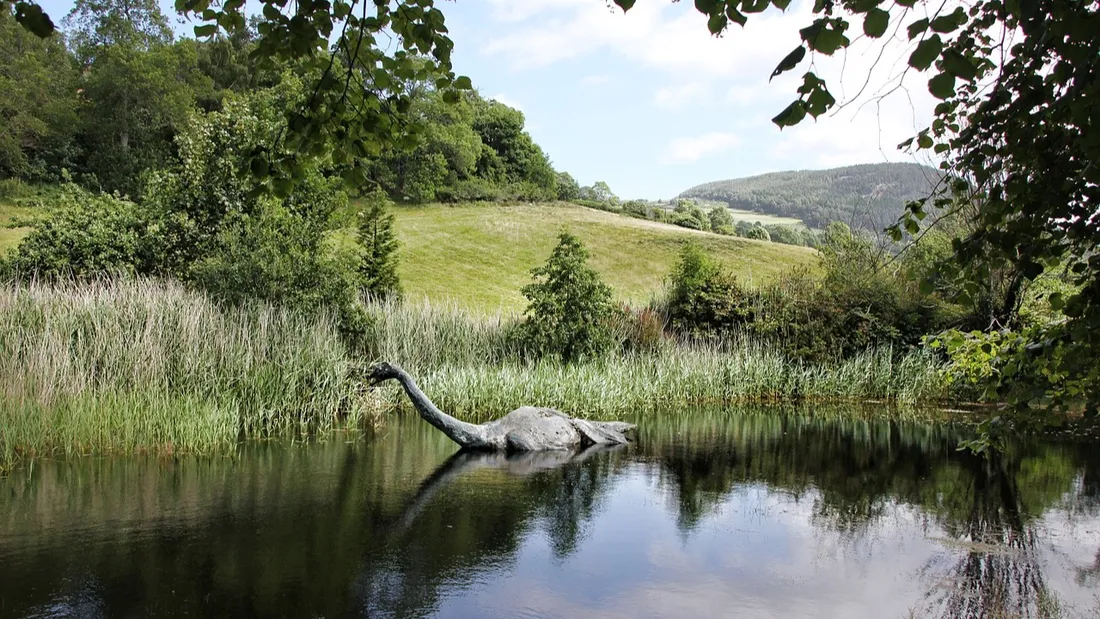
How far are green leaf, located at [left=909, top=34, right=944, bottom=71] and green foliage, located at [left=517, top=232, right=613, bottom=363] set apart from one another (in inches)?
550

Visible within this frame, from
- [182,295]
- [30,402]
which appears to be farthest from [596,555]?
[182,295]

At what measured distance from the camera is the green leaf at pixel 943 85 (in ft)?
6.95

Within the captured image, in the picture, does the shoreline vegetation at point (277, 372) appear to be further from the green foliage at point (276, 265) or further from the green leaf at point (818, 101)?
the green leaf at point (818, 101)

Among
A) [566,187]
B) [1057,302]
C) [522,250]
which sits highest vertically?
[566,187]

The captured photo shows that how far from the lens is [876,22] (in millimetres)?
2219

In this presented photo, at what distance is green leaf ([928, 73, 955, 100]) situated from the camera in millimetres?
2117

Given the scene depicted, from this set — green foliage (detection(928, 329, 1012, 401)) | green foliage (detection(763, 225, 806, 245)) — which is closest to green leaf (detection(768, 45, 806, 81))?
green foliage (detection(928, 329, 1012, 401))

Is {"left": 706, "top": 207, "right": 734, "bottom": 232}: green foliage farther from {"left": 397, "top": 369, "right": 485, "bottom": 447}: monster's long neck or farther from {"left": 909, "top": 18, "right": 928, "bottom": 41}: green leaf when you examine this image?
{"left": 909, "top": 18, "right": 928, "bottom": 41}: green leaf

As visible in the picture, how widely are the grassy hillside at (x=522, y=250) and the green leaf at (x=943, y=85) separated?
2562cm

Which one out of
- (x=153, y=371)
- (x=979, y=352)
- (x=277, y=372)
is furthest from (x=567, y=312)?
(x=979, y=352)

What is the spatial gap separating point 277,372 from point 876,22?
10.9m

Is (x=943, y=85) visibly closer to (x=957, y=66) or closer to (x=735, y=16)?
(x=957, y=66)

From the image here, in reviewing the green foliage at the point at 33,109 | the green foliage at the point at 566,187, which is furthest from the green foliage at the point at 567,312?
the green foliage at the point at 566,187

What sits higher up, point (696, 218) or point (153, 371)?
point (696, 218)
